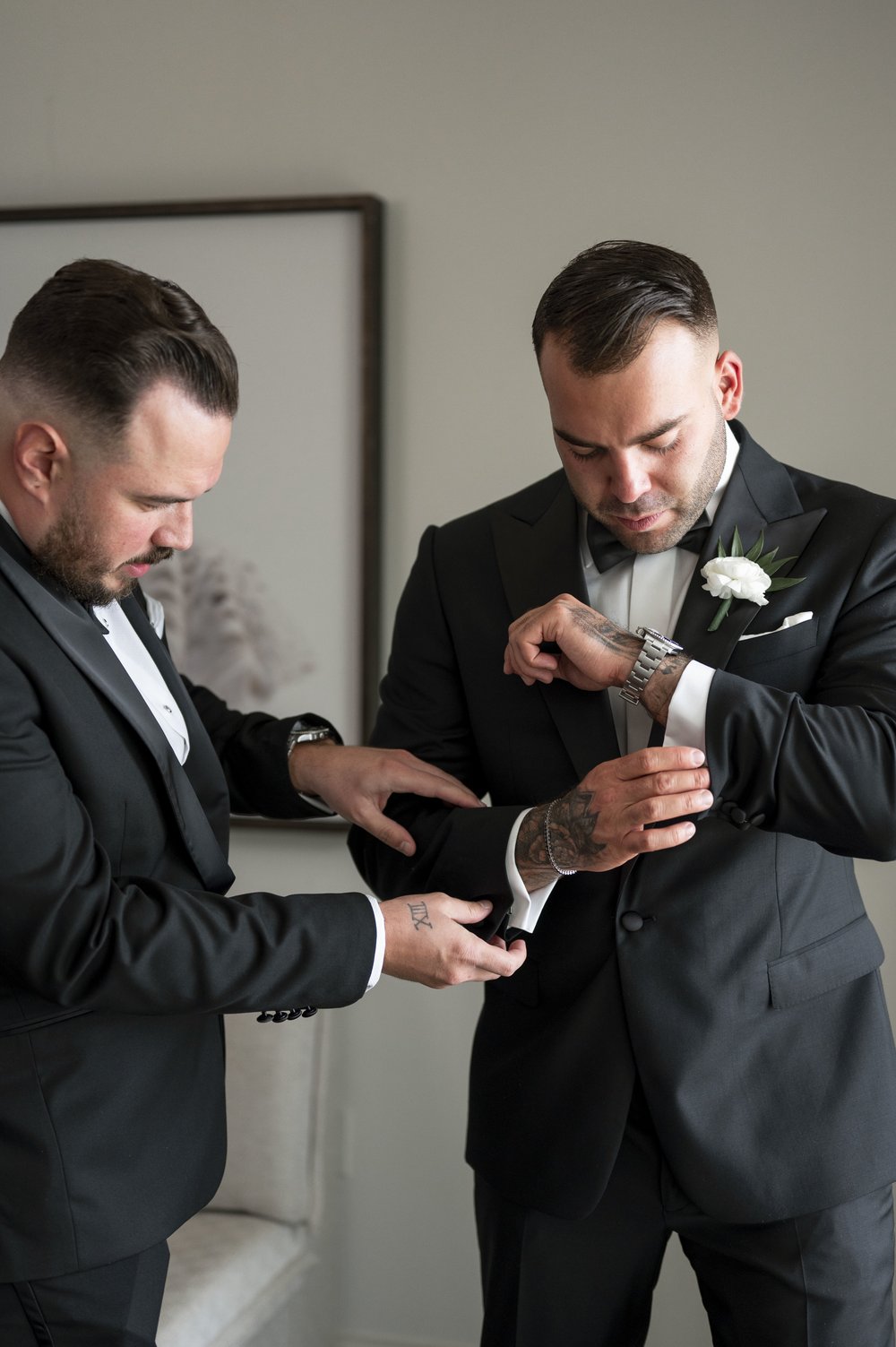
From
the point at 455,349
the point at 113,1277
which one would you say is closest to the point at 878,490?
the point at 455,349

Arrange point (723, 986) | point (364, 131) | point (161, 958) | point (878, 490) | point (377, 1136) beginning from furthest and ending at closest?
1. point (377, 1136)
2. point (364, 131)
3. point (878, 490)
4. point (723, 986)
5. point (161, 958)

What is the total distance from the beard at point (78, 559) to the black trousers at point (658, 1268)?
988 millimetres

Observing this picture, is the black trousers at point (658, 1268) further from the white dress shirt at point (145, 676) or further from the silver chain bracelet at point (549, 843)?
the white dress shirt at point (145, 676)

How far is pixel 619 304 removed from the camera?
5.28 feet

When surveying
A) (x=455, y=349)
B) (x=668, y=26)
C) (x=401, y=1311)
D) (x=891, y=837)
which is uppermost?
(x=668, y=26)

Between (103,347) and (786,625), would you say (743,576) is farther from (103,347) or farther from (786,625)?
(103,347)

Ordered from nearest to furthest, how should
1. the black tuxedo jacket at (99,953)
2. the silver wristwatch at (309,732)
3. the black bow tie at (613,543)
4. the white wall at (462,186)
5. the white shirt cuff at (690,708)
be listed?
the black tuxedo jacket at (99,953)
the white shirt cuff at (690,708)
the black bow tie at (613,543)
the silver wristwatch at (309,732)
the white wall at (462,186)

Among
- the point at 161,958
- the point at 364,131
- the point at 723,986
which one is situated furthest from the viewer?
the point at 364,131

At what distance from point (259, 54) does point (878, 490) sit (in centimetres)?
163

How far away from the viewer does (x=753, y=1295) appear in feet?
5.67

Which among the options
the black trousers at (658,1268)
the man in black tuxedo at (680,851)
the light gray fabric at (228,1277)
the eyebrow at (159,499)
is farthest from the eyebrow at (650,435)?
the light gray fabric at (228,1277)

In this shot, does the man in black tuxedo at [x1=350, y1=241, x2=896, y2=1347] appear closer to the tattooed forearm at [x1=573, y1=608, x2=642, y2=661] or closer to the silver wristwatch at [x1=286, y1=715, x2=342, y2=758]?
the tattooed forearm at [x1=573, y1=608, x2=642, y2=661]

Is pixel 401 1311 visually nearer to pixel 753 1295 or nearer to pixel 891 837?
pixel 753 1295

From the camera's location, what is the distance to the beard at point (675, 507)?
169 cm
